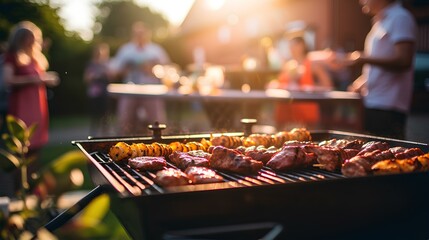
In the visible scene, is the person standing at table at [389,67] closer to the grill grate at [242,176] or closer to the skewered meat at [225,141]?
the skewered meat at [225,141]

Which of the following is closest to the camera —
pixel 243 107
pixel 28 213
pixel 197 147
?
pixel 28 213

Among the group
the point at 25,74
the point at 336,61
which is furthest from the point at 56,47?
the point at 336,61

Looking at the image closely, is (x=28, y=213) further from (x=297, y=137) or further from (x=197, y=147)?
(x=297, y=137)

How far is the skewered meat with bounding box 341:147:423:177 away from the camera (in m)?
2.04

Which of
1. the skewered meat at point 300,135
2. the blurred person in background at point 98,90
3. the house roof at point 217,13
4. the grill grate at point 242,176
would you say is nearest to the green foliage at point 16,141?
the grill grate at point 242,176

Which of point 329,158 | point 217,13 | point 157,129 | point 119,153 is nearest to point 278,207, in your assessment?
point 329,158

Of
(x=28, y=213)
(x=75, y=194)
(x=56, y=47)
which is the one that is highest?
(x=56, y=47)

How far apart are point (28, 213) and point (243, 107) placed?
5395mm

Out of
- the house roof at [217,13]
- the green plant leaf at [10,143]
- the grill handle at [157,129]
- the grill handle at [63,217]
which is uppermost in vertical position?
the house roof at [217,13]

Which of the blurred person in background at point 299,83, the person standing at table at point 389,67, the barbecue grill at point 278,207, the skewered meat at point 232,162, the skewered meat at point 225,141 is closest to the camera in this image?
the barbecue grill at point 278,207

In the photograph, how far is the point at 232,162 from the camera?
7.18 ft

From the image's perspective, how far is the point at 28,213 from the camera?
90 centimetres

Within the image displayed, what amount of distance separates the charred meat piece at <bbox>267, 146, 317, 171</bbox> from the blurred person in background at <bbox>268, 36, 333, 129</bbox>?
4466 millimetres

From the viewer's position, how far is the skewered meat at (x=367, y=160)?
204 centimetres
